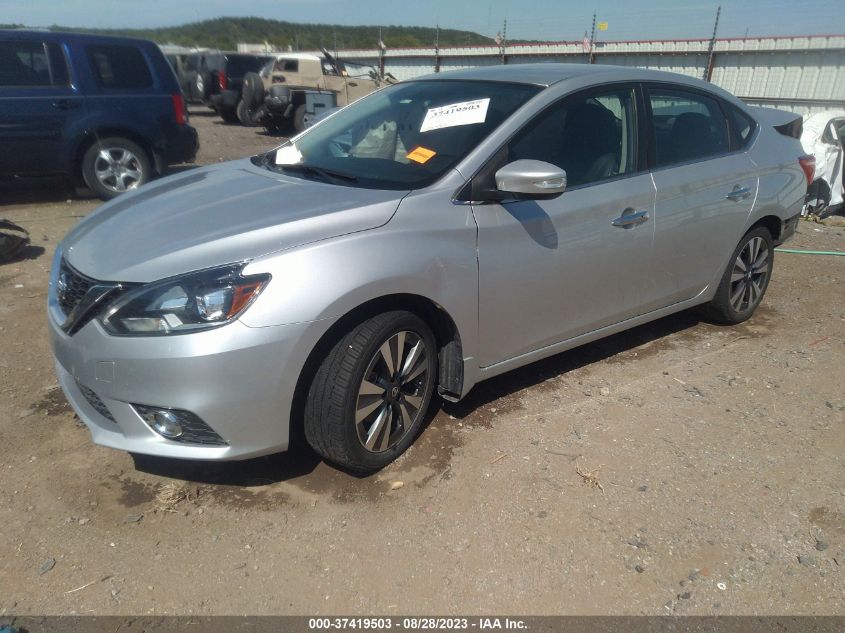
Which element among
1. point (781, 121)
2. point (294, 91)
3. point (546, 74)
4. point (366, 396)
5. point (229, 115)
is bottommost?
point (229, 115)

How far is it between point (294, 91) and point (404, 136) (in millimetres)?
13298

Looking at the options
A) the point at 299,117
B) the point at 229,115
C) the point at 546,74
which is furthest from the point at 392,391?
the point at 229,115

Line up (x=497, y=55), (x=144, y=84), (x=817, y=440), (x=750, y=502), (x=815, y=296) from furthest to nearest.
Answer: (x=497, y=55) < (x=144, y=84) < (x=815, y=296) < (x=817, y=440) < (x=750, y=502)

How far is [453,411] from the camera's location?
3523 mm

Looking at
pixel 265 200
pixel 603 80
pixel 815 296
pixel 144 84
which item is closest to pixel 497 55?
pixel 144 84

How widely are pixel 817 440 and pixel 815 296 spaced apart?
109 inches

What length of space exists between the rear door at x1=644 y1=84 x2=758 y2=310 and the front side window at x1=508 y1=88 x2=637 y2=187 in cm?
21

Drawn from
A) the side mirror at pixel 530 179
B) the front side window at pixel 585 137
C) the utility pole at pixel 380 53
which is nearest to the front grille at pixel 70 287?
the side mirror at pixel 530 179

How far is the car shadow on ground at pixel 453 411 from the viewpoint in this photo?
293cm

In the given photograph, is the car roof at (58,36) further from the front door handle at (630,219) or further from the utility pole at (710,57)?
the utility pole at (710,57)

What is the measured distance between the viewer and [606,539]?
8.61ft

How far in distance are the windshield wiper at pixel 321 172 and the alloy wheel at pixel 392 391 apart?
0.84 metres

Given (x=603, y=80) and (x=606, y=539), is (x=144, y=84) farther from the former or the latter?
(x=606, y=539)

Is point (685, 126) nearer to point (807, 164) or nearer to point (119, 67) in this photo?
point (807, 164)
